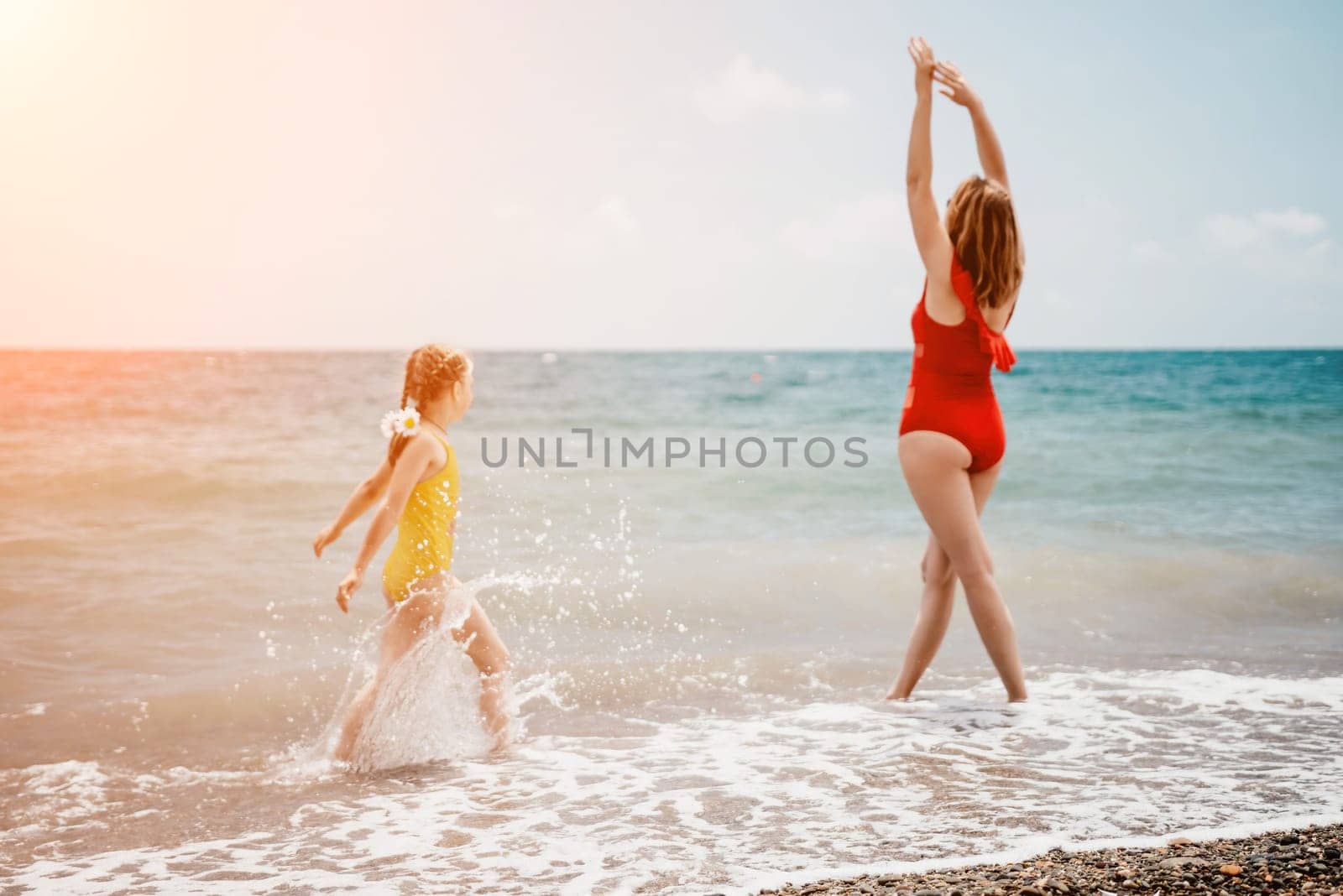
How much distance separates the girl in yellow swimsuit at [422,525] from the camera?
171 inches

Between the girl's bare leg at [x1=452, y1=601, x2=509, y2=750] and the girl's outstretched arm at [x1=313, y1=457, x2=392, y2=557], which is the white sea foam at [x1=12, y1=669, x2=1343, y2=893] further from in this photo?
the girl's outstretched arm at [x1=313, y1=457, x2=392, y2=557]

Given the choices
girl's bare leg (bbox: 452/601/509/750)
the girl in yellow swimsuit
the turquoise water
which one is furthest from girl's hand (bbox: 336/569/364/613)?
the turquoise water

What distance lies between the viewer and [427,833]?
349cm

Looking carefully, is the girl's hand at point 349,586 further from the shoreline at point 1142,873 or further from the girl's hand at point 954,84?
the girl's hand at point 954,84

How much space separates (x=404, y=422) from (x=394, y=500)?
1.13 ft

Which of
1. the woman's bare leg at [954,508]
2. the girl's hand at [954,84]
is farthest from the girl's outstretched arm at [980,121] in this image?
the woman's bare leg at [954,508]

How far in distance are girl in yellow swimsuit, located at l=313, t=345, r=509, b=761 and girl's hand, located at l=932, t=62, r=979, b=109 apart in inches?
88.4

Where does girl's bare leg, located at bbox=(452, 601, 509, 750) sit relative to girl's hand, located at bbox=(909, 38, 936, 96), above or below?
below

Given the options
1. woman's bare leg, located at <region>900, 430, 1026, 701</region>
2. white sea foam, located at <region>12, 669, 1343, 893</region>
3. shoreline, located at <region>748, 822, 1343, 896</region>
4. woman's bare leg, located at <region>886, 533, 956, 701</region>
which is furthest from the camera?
woman's bare leg, located at <region>886, 533, 956, 701</region>

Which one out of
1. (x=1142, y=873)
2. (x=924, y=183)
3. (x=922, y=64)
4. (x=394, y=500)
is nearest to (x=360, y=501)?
(x=394, y=500)

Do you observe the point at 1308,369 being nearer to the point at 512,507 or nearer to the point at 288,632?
the point at 512,507

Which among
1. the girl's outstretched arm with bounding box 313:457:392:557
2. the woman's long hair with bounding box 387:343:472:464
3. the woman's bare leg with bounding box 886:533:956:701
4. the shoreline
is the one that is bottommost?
the shoreline

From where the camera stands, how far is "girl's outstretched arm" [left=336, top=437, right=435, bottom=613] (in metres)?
4.13

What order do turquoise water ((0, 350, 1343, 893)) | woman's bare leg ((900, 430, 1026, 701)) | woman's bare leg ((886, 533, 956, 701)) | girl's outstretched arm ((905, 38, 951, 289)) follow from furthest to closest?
woman's bare leg ((886, 533, 956, 701))
woman's bare leg ((900, 430, 1026, 701))
girl's outstretched arm ((905, 38, 951, 289))
turquoise water ((0, 350, 1343, 893))
